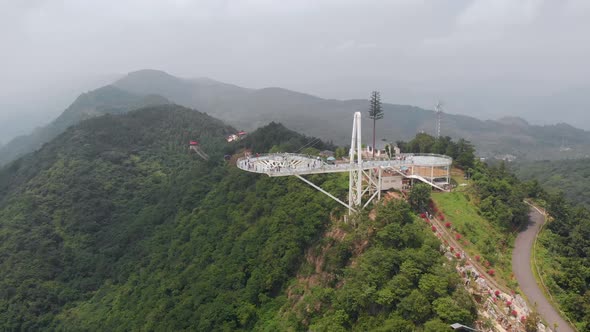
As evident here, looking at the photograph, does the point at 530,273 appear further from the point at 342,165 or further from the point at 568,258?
the point at 342,165

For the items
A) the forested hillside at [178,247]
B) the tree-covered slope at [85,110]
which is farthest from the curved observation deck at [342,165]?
the tree-covered slope at [85,110]

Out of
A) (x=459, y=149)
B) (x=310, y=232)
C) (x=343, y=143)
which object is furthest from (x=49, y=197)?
(x=343, y=143)

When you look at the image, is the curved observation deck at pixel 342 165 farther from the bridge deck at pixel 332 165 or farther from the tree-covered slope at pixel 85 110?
the tree-covered slope at pixel 85 110

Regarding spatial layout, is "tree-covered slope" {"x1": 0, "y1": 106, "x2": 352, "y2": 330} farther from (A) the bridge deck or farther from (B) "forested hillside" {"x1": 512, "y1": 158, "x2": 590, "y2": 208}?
(B) "forested hillside" {"x1": 512, "y1": 158, "x2": 590, "y2": 208}

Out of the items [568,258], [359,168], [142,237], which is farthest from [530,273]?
[142,237]

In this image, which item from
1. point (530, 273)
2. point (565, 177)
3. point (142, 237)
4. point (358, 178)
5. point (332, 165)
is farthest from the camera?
point (565, 177)

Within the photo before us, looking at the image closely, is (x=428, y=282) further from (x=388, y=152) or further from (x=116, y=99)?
(x=116, y=99)
